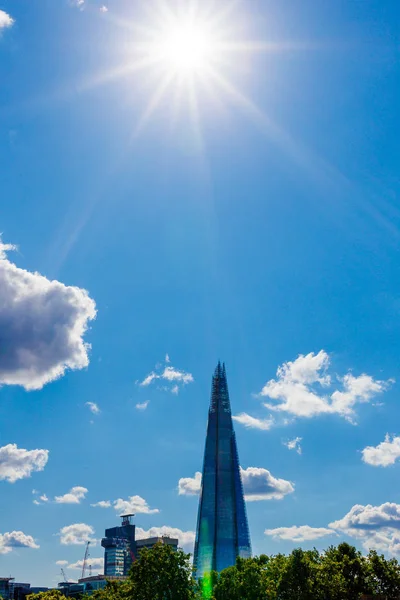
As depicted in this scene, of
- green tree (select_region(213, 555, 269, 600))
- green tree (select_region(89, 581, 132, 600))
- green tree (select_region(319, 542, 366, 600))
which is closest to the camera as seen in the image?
green tree (select_region(319, 542, 366, 600))

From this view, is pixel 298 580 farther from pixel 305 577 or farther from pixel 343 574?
pixel 343 574

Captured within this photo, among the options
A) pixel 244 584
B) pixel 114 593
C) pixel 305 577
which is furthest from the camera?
pixel 244 584

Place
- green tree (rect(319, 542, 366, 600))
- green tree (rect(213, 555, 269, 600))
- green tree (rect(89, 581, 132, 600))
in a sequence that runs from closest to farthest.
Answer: green tree (rect(319, 542, 366, 600)), green tree (rect(89, 581, 132, 600)), green tree (rect(213, 555, 269, 600))

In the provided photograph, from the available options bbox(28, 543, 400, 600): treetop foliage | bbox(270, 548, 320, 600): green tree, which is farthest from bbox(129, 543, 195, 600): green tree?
bbox(270, 548, 320, 600): green tree

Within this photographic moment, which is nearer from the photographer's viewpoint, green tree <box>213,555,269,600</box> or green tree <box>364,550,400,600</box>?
green tree <box>364,550,400,600</box>

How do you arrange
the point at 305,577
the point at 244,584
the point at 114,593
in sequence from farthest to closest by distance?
the point at 244,584 → the point at 114,593 → the point at 305,577

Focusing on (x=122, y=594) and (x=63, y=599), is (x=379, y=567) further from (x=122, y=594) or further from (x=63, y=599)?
(x=63, y=599)

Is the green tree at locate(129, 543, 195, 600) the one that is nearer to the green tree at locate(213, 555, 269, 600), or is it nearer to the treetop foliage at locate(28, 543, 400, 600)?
the treetop foliage at locate(28, 543, 400, 600)

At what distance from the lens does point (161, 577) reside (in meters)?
81.9

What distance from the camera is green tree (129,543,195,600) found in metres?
81.3

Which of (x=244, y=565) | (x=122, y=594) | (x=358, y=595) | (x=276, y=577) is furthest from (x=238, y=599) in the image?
(x=358, y=595)

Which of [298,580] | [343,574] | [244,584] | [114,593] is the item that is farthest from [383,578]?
[114,593]

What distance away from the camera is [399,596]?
79000 mm

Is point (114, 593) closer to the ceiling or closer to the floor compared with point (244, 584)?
closer to the floor
